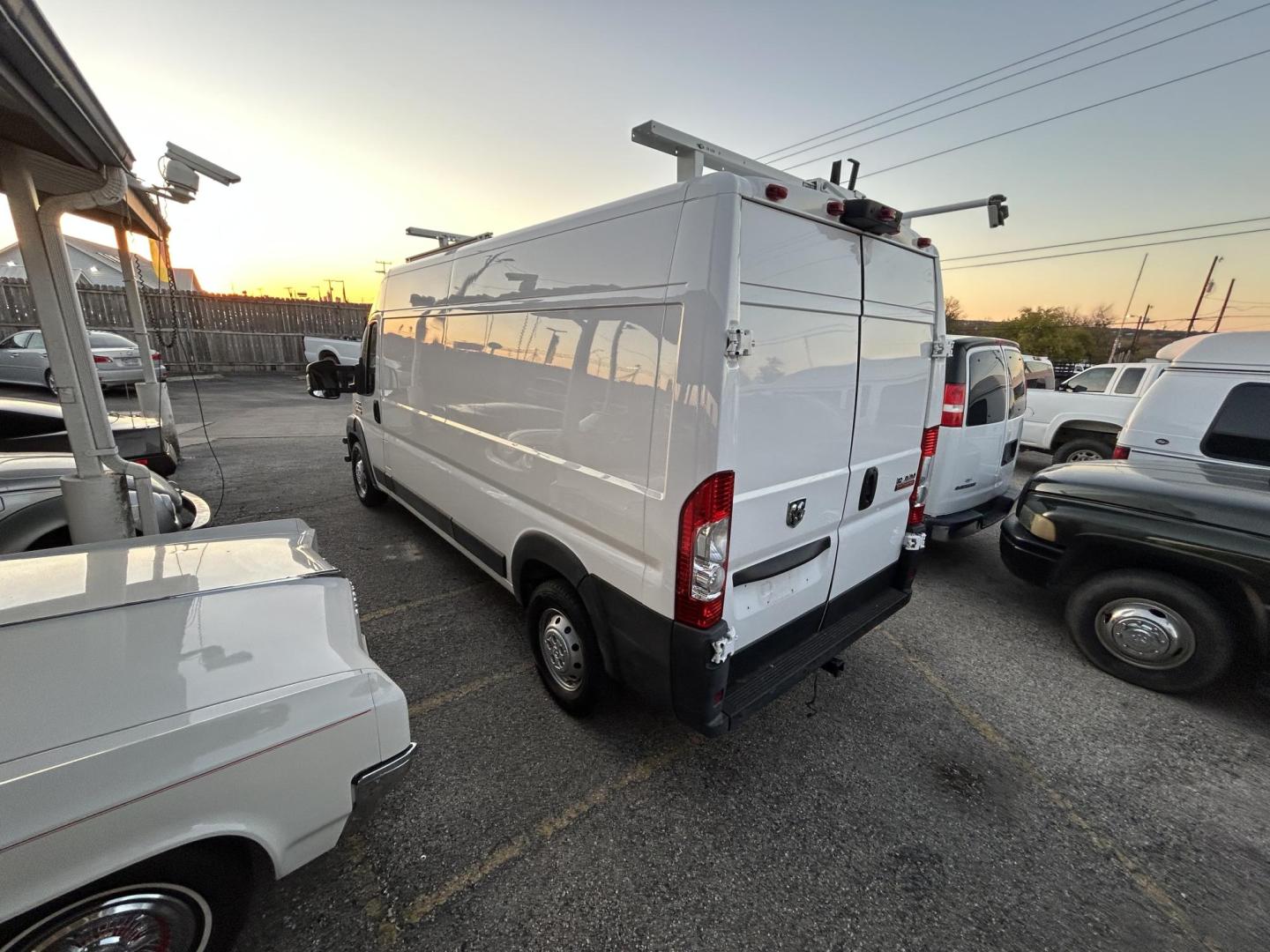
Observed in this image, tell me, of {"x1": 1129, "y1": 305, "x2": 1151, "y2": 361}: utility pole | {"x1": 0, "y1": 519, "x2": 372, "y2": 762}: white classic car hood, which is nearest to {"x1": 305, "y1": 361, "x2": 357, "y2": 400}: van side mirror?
{"x1": 0, "y1": 519, "x2": 372, "y2": 762}: white classic car hood

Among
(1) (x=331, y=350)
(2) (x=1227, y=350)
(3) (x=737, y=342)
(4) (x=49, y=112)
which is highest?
(4) (x=49, y=112)

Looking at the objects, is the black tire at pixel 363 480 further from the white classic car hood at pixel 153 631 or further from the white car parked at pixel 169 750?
the white car parked at pixel 169 750

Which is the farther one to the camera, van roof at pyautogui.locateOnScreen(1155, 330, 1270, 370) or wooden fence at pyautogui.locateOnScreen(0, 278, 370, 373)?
wooden fence at pyautogui.locateOnScreen(0, 278, 370, 373)

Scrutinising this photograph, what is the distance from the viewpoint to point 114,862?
122 cm

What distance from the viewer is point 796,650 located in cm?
251

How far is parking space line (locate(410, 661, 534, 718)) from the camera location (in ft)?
9.22

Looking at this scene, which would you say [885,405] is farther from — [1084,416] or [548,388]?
[1084,416]

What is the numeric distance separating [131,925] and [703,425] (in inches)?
84.4

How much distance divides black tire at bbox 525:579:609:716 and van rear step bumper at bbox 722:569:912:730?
718mm

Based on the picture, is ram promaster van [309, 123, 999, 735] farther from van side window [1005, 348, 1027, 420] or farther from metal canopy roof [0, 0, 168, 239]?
van side window [1005, 348, 1027, 420]

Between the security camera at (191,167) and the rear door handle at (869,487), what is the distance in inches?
218

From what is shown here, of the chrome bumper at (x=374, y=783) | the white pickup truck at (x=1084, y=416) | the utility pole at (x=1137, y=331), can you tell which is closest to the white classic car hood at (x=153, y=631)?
the chrome bumper at (x=374, y=783)

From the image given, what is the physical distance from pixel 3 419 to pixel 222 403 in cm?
977

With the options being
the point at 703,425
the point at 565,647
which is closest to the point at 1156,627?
the point at 703,425
